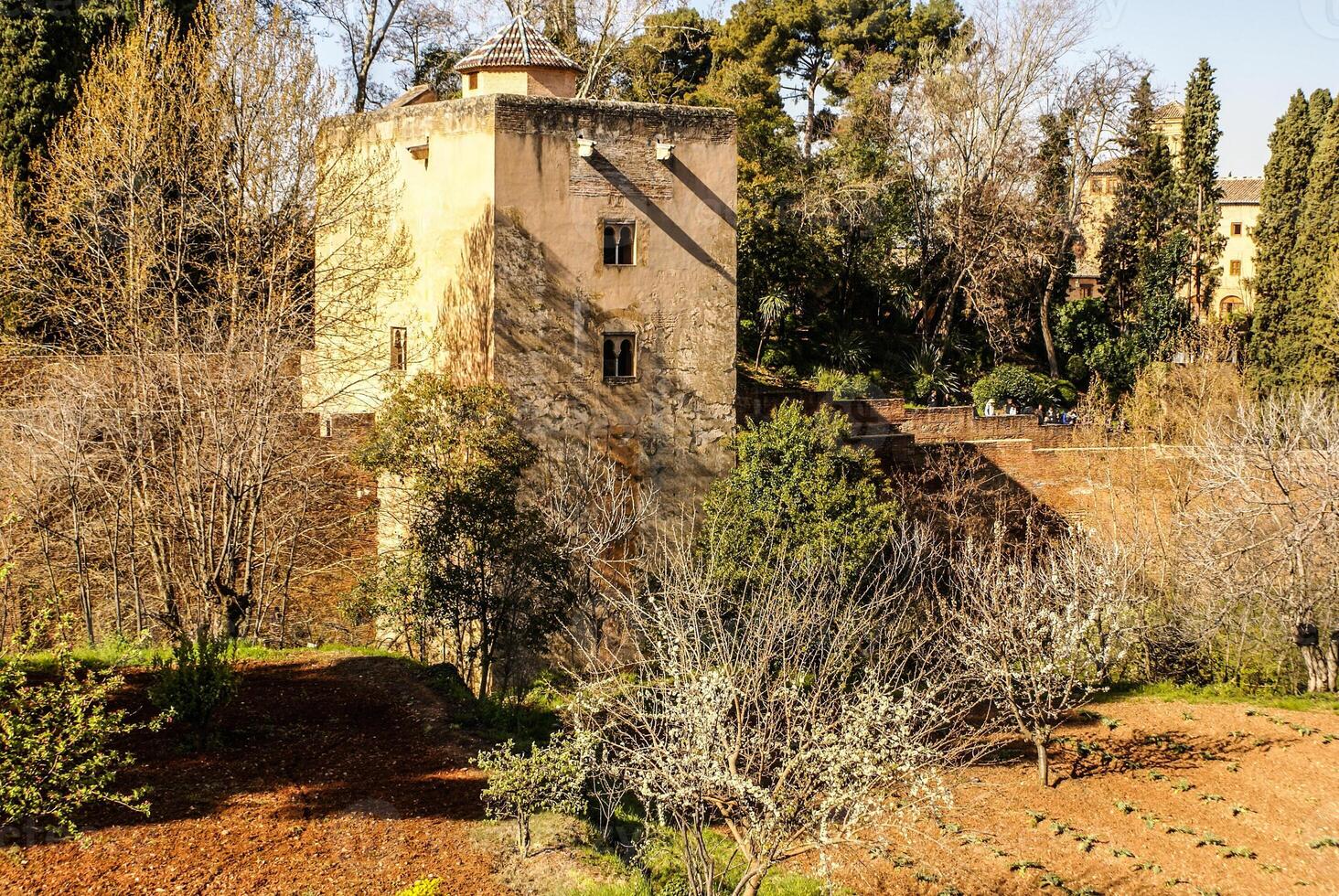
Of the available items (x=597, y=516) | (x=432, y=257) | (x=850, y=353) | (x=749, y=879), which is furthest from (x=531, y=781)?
(x=850, y=353)

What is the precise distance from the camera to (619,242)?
18281 millimetres

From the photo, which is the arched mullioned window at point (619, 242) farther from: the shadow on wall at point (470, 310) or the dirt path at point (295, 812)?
the dirt path at point (295, 812)

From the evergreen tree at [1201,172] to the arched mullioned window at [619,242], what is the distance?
71.2ft

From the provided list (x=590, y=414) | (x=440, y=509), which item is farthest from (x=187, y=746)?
(x=590, y=414)

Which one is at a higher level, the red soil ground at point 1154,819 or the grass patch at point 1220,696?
the grass patch at point 1220,696

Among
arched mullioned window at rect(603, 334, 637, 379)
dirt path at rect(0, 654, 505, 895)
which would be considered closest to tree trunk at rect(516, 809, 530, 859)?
dirt path at rect(0, 654, 505, 895)

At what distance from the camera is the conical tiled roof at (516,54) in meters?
18.4

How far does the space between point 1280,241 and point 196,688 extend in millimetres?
28511

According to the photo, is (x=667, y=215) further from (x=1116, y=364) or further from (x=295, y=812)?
(x=1116, y=364)

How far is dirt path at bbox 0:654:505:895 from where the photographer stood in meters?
9.38

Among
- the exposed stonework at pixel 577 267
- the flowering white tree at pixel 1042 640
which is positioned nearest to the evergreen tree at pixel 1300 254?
the flowering white tree at pixel 1042 640

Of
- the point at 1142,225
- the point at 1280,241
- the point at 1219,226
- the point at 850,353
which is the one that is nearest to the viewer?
the point at 850,353

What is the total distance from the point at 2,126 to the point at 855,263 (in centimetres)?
1909

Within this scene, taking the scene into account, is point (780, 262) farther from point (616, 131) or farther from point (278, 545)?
point (278, 545)
